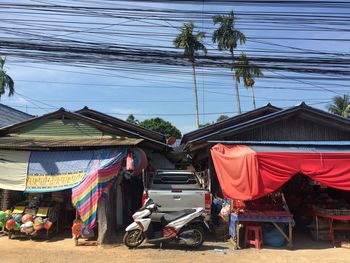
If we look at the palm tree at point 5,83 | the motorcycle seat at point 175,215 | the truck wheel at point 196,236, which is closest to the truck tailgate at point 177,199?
the motorcycle seat at point 175,215

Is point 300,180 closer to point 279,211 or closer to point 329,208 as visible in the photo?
point 329,208

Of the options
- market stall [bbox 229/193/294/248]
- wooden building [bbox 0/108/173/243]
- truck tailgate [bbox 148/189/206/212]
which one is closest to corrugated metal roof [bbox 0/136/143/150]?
wooden building [bbox 0/108/173/243]

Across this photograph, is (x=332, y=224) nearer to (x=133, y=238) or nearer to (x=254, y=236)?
(x=254, y=236)

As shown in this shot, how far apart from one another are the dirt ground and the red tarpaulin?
148cm

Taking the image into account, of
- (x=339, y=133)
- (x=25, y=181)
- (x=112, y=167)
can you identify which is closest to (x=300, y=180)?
(x=339, y=133)

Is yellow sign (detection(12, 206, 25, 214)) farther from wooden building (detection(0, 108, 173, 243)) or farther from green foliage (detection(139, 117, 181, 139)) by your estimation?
green foliage (detection(139, 117, 181, 139))

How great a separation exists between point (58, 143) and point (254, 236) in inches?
262

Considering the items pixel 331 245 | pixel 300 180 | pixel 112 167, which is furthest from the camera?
pixel 300 180

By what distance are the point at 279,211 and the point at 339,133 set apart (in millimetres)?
5325

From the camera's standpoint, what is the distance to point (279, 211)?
10758mm

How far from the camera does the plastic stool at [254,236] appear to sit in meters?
10.4

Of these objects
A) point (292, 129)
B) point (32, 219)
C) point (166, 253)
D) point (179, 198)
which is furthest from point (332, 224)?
point (32, 219)

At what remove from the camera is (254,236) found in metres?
10.7

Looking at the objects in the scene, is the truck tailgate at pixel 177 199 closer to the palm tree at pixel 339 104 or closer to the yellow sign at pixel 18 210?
the yellow sign at pixel 18 210
